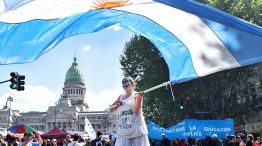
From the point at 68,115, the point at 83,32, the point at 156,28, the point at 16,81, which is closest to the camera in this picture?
the point at 83,32

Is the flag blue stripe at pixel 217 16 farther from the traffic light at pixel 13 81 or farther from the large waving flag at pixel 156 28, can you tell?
the traffic light at pixel 13 81

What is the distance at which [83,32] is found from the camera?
21.4 feet

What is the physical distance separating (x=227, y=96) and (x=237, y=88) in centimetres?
115

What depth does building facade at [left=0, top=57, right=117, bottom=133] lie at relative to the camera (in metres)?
147

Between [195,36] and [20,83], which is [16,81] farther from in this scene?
[195,36]

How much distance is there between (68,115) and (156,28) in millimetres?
142959

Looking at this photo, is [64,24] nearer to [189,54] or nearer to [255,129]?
[189,54]

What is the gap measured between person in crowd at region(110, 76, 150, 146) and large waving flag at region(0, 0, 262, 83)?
105 centimetres

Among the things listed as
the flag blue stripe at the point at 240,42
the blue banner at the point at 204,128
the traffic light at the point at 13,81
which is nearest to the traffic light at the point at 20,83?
the traffic light at the point at 13,81

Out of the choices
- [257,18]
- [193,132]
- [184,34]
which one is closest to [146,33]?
[184,34]

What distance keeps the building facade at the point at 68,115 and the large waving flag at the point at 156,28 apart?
14009cm

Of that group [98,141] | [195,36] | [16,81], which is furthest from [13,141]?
[16,81]

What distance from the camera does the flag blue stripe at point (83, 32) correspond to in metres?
5.88

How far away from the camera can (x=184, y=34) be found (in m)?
6.49
